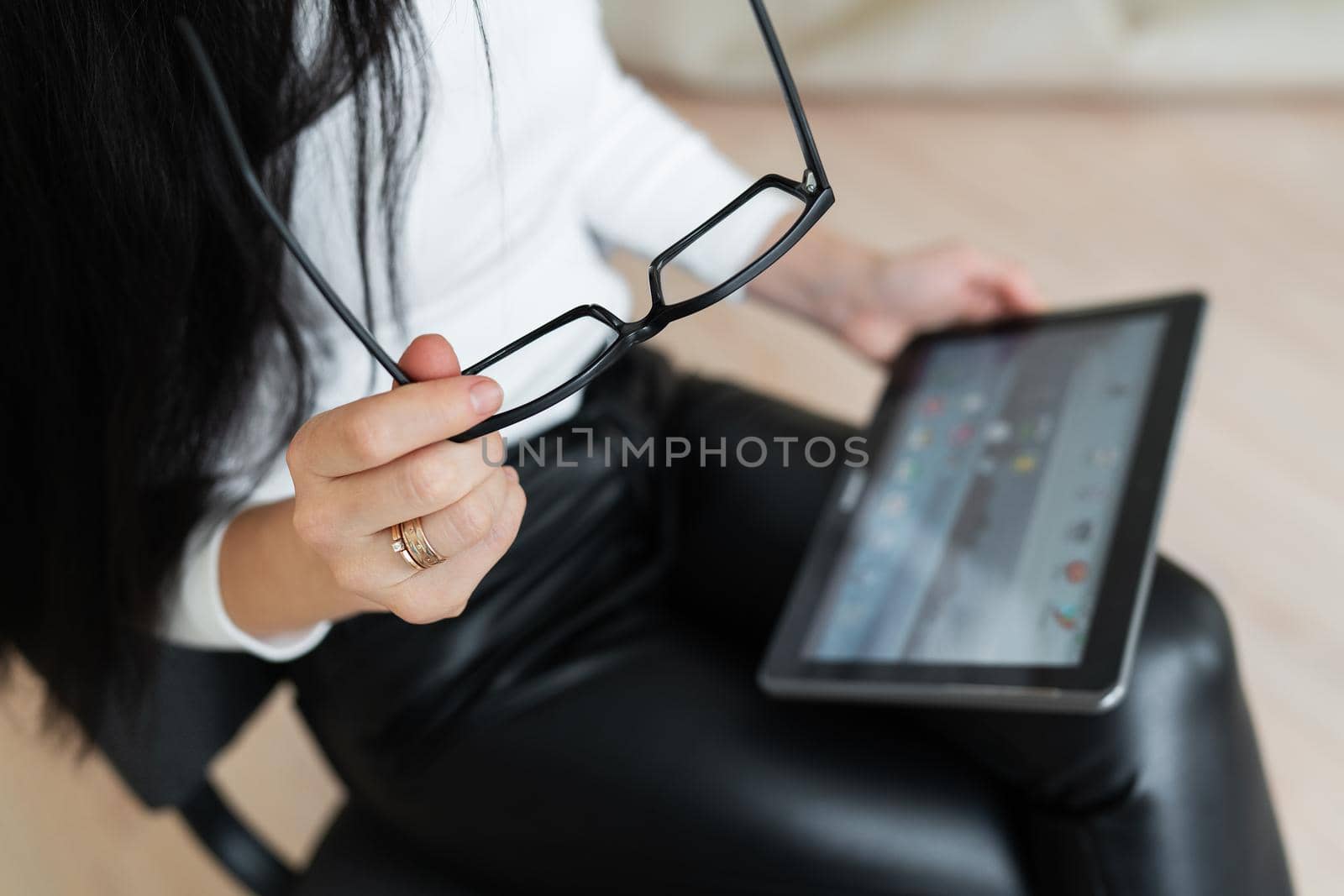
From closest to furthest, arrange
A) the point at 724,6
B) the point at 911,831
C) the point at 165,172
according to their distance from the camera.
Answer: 1. the point at 165,172
2. the point at 911,831
3. the point at 724,6

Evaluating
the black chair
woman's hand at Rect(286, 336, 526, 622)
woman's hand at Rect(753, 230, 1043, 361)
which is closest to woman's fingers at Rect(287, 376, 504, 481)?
woman's hand at Rect(286, 336, 526, 622)

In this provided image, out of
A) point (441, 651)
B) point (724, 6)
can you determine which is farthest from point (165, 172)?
point (724, 6)

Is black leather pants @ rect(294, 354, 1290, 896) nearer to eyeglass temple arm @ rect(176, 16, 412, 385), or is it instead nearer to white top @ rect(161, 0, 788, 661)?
white top @ rect(161, 0, 788, 661)

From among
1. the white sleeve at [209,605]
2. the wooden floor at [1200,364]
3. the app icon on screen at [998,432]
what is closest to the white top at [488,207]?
the white sleeve at [209,605]

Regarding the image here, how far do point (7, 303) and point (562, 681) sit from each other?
0.37m

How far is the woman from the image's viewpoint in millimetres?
398

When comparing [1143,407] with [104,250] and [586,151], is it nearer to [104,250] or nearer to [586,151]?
[586,151]

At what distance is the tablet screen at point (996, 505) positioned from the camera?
60 cm

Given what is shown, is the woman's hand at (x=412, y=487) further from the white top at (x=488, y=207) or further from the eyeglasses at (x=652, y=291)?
the white top at (x=488, y=207)

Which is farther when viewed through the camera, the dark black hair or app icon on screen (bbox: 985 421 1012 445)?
app icon on screen (bbox: 985 421 1012 445)

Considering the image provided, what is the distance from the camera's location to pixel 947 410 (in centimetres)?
74

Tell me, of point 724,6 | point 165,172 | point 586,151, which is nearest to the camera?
point 165,172

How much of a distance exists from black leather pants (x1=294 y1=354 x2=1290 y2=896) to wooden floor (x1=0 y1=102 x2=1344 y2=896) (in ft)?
0.99

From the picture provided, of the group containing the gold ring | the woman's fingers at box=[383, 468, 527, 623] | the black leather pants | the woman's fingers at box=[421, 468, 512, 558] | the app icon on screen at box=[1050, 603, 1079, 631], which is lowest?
the black leather pants
